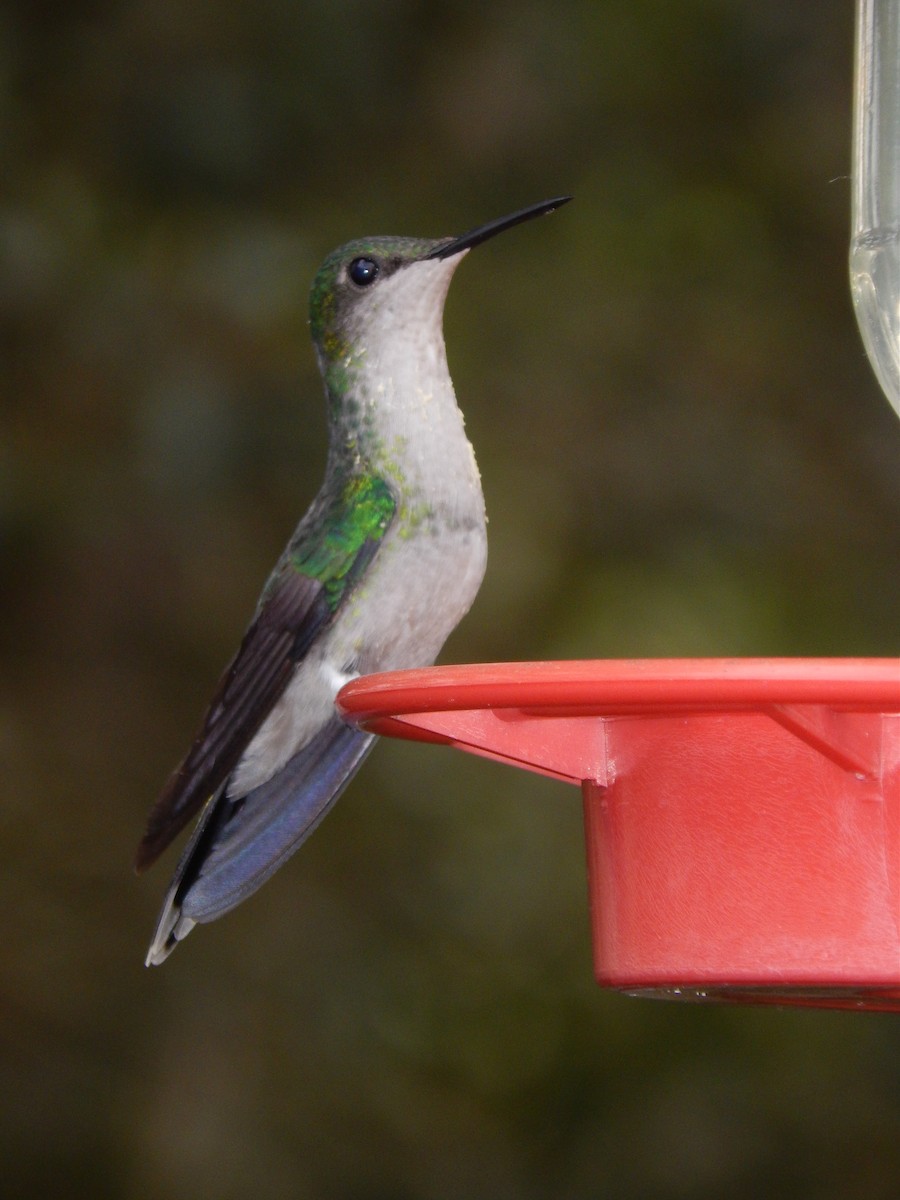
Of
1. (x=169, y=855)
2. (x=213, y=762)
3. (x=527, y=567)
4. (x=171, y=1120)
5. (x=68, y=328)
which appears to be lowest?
(x=171, y=1120)

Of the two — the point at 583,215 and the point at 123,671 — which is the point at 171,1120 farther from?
the point at 583,215

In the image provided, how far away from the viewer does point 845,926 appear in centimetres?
145

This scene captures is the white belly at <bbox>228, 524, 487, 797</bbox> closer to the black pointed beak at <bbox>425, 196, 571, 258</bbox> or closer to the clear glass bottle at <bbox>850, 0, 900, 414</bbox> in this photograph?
the black pointed beak at <bbox>425, 196, 571, 258</bbox>

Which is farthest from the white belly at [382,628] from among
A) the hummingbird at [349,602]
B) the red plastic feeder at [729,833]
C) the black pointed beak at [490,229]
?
the red plastic feeder at [729,833]

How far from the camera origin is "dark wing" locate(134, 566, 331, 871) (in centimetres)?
183

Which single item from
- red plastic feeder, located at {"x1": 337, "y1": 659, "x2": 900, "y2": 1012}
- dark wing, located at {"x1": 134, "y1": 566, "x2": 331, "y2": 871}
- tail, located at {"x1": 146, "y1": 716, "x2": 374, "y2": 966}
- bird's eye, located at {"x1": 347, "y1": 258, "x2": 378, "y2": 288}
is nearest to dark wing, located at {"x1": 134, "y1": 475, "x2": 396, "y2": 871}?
dark wing, located at {"x1": 134, "y1": 566, "x2": 331, "y2": 871}

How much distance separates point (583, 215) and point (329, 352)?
1.74 m

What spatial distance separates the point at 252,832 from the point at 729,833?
31.4 inches

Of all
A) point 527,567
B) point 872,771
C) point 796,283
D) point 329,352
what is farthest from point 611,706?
point 796,283

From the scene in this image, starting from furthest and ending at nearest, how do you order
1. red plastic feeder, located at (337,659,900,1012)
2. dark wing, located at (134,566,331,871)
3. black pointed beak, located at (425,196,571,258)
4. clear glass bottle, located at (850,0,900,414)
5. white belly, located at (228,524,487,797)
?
clear glass bottle, located at (850,0,900,414)
white belly, located at (228,524,487,797)
black pointed beak, located at (425,196,571,258)
dark wing, located at (134,566,331,871)
red plastic feeder, located at (337,659,900,1012)

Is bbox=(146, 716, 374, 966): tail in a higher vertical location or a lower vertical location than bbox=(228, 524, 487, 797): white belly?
lower

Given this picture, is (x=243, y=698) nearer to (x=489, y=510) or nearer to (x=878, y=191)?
(x=878, y=191)

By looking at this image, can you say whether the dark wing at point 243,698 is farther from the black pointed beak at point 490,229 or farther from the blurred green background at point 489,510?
the blurred green background at point 489,510

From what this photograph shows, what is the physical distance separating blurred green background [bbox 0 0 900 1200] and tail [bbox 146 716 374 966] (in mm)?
1540
